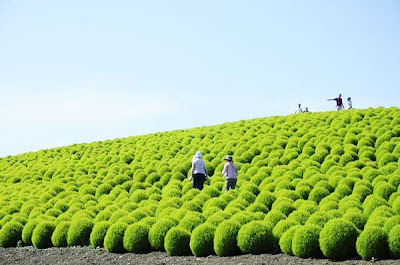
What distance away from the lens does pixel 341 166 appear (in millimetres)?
19422

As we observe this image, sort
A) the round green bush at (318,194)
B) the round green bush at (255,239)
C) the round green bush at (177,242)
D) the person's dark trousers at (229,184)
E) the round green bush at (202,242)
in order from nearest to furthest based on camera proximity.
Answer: the round green bush at (255,239) → the round green bush at (202,242) → the round green bush at (177,242) → the round green bush at (318,194) → the person's dark trousers at (229,184)

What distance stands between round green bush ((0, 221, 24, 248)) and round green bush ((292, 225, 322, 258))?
9096 mm

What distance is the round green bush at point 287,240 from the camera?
429 inches

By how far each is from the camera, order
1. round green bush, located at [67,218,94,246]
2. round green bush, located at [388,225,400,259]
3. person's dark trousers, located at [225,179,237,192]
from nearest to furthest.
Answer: round green bush, located at [388,225,400,259]
round green bush, located at [67,218,94,246]
person's dark trousers, located at [225,179,237,192]

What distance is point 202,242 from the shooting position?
38.6ft

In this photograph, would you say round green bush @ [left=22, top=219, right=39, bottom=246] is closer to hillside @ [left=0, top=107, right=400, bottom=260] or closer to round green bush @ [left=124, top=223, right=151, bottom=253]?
hillside @ [left=0, top=107, right=400, bottom=260]

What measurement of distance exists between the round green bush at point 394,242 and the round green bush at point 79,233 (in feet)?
26.8

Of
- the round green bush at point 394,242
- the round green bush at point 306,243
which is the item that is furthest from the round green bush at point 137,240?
the round green bush at point 394,242

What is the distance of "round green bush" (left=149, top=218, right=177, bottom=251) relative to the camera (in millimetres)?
12536

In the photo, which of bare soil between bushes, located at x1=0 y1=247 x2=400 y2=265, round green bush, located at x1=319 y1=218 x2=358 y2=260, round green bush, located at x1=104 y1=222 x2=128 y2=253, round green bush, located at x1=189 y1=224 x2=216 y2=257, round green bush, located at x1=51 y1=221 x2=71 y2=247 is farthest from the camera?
round green bush, located at x1=51 y1=221 x2=71 y2=247

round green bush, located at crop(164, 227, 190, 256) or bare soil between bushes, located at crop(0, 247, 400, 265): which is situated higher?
round green bush, located at crop(164, 227, 190, 256)

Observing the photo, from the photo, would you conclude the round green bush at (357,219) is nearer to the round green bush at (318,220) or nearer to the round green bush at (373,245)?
the round green bush at (318,220)

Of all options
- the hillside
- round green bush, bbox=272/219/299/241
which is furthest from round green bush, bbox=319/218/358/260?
round green bush, bbox=272/219/299/241

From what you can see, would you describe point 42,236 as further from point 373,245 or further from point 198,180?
point 373,245
